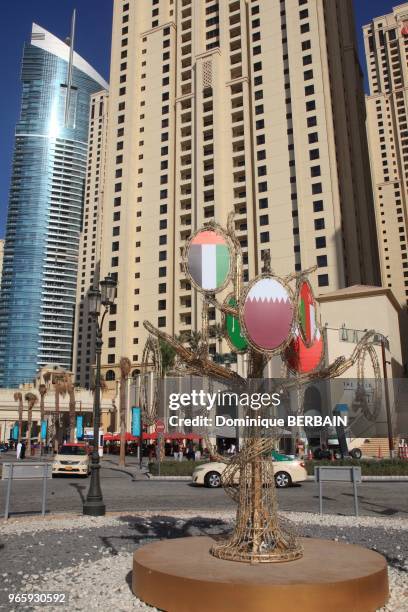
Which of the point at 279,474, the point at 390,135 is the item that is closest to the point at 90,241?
the point at 390,135

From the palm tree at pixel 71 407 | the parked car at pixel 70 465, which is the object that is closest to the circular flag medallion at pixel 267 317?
the parked car at pixel 70 465

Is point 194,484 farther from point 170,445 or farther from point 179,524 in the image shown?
point 170,445

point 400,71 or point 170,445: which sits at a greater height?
point 400,71

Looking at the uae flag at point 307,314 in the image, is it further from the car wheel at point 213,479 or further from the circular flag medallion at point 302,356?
the car wheel at point 213,479

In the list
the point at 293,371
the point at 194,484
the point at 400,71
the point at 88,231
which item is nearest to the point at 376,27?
the point at 400,71

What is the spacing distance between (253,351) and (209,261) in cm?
137

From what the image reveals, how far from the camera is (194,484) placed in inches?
853

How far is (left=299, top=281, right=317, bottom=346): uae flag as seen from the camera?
7.14 m

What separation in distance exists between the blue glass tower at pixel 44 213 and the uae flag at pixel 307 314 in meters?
154

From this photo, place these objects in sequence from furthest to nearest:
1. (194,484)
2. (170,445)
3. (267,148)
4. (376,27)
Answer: (376,27)
(267,148)
(170,445)
(194,484)

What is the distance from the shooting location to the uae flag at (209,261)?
7293 mm

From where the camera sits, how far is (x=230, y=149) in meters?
72.1

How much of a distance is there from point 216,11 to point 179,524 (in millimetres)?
82816

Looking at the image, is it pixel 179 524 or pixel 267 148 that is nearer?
pixel 179 524
